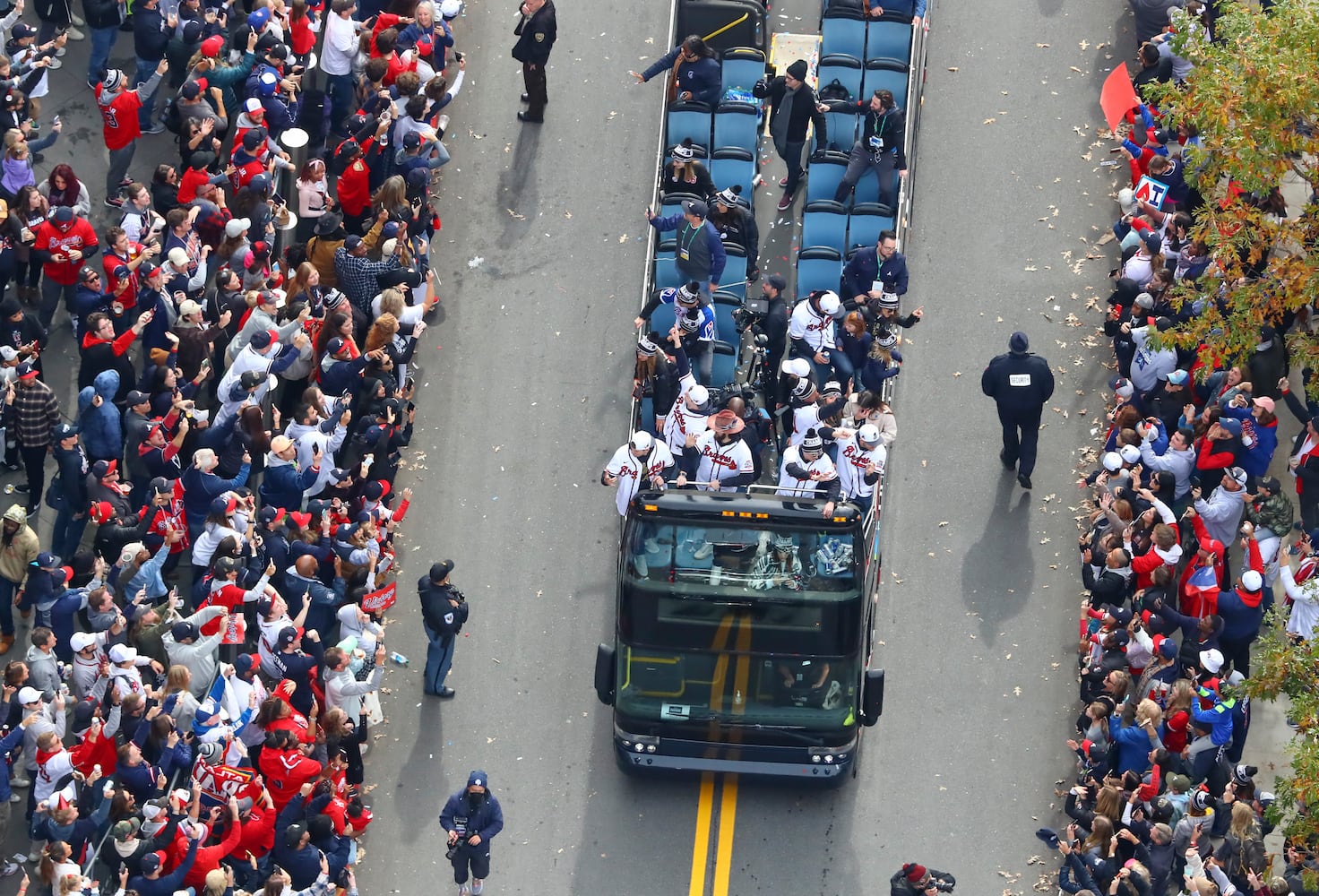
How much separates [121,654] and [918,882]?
282 inches

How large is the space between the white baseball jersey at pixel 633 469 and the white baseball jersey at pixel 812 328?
2.72 m

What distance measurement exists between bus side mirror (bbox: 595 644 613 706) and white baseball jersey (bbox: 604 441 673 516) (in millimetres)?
1484

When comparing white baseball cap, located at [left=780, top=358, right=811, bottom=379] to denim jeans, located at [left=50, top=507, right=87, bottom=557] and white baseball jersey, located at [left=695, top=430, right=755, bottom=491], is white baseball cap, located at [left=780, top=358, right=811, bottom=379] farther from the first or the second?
denim jeans, located at [left=50, top=507, right=87, bottom=557]

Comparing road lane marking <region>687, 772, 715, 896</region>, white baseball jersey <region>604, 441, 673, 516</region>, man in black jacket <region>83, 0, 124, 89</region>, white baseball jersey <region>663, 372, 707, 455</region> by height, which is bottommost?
road lane marking <region>687, 772, 715, 896</region>

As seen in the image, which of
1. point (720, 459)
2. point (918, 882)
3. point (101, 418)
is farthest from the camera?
point (720, 459)

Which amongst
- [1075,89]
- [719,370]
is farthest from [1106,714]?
[1075,89]

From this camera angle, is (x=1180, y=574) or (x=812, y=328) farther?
(x=812, y=328)

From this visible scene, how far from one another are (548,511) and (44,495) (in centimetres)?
513

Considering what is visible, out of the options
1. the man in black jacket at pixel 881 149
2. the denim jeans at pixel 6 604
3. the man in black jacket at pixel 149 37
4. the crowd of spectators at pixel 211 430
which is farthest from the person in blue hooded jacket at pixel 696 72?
the denim jeans at pixel 6 604

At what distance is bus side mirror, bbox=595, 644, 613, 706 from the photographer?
23156mm

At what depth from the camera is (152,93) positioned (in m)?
27.7

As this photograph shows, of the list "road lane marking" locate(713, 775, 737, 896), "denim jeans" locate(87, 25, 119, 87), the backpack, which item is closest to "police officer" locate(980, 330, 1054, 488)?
the backpack

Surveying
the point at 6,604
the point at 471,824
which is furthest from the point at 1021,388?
the point at 6,604

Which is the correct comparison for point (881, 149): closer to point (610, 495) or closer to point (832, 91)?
point (832, 91)
